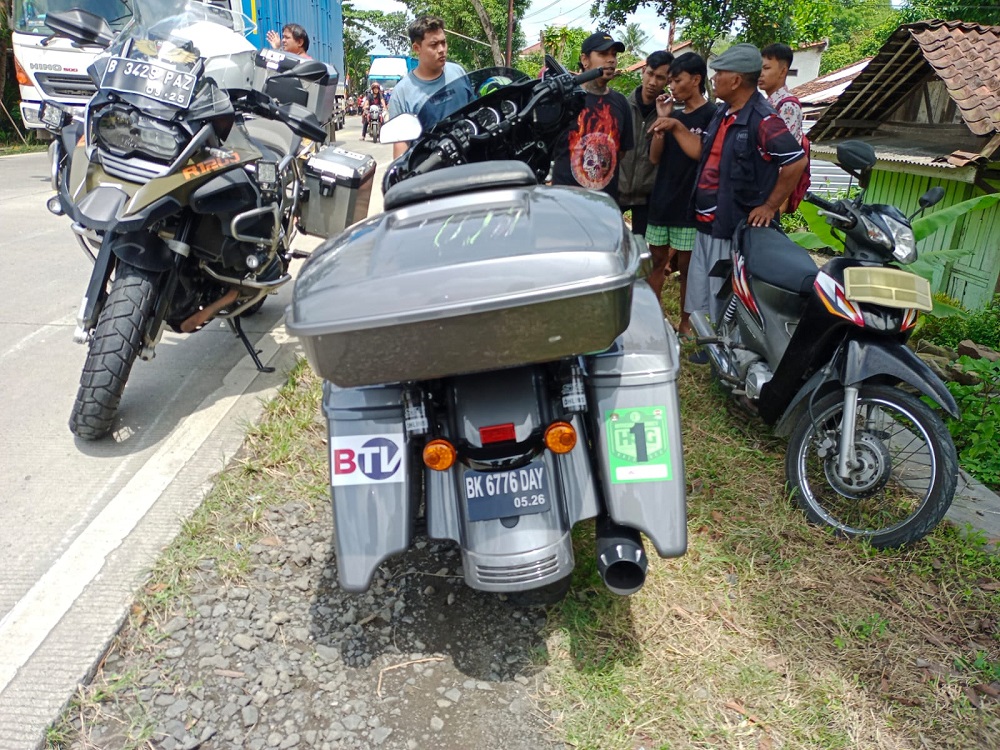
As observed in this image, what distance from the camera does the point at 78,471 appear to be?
3148 millimetres

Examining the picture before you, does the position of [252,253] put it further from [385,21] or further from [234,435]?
[385,21]

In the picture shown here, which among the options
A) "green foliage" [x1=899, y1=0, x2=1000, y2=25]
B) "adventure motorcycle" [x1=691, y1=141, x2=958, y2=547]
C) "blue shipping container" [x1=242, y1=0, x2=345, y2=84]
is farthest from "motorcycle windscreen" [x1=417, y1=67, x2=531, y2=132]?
"green foliage" [x1=899, y1=0, x2=1000, y2=25]

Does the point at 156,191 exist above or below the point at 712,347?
above

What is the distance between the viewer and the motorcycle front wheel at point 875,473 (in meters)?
2.52

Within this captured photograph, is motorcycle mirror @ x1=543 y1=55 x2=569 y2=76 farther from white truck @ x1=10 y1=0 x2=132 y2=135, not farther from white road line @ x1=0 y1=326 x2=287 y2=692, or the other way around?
white truck @ x1=10 y1=0 x2=132 y2=135

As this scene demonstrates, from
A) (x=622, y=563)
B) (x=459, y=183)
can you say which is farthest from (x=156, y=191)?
(x=622, y=563)

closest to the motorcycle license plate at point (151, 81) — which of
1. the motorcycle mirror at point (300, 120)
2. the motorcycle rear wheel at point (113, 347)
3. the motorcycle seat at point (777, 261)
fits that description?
the motorcycle mirror at point (300, 120)

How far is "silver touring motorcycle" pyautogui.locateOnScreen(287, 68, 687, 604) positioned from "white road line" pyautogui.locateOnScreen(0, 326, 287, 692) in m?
1.06

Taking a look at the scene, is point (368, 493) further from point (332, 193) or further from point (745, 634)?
point (332, 193)

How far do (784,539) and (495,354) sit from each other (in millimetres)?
1657

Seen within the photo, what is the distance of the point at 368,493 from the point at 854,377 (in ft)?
5.71

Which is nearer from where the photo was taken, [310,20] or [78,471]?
[78,471]

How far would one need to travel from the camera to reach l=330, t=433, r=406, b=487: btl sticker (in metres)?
1.97

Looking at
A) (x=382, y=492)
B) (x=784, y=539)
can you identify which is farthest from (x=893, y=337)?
(x=382, y=492)
